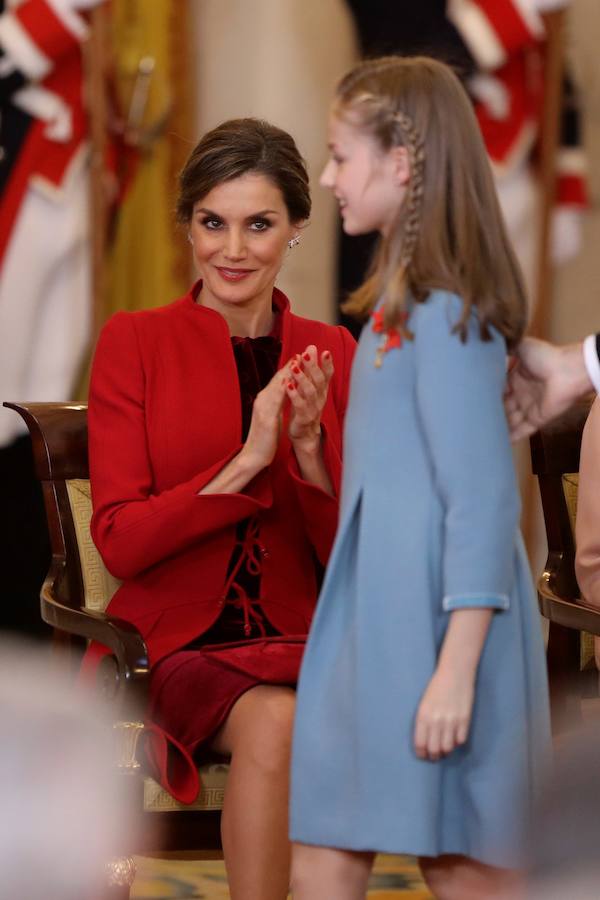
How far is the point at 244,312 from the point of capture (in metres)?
2.34

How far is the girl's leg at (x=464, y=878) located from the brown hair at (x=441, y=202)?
599 millimetres

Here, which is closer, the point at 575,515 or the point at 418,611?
the point at 418,611

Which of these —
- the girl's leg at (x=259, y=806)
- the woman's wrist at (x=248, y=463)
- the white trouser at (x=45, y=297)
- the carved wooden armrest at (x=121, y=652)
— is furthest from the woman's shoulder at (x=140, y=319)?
the white trouser at (x=45, y=297)

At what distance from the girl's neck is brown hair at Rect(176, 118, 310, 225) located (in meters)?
0.15

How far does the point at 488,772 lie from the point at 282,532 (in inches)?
33.7

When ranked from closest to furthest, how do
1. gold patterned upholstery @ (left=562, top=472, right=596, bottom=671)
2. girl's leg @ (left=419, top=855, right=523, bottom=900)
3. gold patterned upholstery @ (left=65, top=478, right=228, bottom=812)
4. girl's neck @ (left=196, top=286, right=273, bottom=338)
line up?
girl's leg @ (left=419, top=855, right=523, bottom=900) < girl's neck @ (left=196, top=286, right=273, bottom=338) < gold patterned upholstery @ (left=65, top=478, right=228, bottom=812) < gold patterned upholstery @ (left=562, top=472, right=596, bottom=671)

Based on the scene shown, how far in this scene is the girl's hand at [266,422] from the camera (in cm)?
190

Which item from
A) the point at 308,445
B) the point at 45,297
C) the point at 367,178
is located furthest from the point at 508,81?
the point at 367,178

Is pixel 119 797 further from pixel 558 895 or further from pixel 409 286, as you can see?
pixel 409 286

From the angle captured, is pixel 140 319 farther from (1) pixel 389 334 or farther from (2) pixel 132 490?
(1) pixel 389 334

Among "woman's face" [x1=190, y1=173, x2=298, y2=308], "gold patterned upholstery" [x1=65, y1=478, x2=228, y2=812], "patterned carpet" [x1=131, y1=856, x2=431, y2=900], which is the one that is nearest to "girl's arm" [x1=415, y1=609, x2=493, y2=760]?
"woman's face" [x1=190, y1=173, x2=298, y2=308]

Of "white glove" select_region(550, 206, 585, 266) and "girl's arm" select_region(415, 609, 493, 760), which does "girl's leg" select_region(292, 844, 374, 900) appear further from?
"white glove" select_region(550, 206, 585, 266)

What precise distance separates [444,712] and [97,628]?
906 mm

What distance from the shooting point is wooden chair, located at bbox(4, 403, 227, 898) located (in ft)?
6.72
